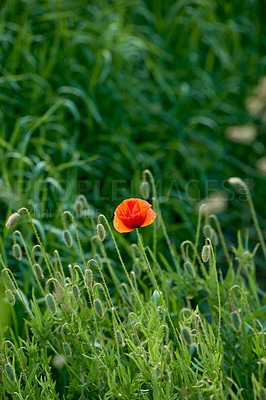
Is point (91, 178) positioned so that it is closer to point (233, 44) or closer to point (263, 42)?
point (233, 44)

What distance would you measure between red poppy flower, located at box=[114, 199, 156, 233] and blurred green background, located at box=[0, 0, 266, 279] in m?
0.77

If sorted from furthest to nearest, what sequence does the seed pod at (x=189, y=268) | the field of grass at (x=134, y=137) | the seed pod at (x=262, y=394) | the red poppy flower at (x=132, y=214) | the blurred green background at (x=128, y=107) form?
the blurred green background at (x=128, y=107) < the field of grass at (x=134, y=137) < the seed pod at (x=189, y=268) < the red poppy flower at (x=132, y=214) < the seed pod at (x=262, y=394)

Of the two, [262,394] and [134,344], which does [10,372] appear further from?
[262,394]

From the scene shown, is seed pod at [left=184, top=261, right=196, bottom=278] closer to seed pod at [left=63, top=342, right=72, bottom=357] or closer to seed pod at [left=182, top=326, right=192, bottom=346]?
seed pod at [left=182, top=326, right=192, bottom=346]

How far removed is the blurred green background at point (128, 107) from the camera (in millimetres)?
2432

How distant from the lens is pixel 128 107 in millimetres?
2861

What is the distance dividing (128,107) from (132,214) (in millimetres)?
1664

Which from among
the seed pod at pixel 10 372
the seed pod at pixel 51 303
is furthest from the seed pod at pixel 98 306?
the seed pod at pixel 10 372

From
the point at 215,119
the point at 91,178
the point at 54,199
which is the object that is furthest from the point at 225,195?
the point at 54,199

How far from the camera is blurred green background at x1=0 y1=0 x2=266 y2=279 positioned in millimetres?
2432

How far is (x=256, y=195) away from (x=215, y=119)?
50 centimetres

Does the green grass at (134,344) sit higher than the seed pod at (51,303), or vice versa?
the seed pod at (51,303)

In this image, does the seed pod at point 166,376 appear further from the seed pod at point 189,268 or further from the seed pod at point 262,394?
the seed pod at point 189,268

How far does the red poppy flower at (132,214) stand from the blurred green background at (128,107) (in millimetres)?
771
